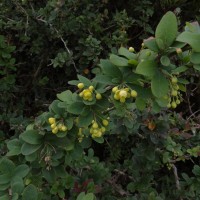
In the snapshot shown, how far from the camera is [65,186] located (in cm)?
158

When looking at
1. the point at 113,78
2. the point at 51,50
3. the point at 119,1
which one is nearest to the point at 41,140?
the point at 113,78

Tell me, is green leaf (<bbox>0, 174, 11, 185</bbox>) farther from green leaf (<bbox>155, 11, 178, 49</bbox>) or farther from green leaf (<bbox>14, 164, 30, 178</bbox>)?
green leaf (<bbox>155, 11, 178, 49</bbox>)

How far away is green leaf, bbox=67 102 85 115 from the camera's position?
107 cm

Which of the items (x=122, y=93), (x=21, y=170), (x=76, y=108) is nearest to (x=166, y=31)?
(x=122, y=93)

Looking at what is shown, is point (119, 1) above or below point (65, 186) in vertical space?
above

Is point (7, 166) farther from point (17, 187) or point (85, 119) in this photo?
point (85, 119)

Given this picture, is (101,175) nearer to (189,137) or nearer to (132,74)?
(189,137)

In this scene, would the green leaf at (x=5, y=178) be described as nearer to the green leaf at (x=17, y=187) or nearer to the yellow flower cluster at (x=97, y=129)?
the green leaf at (x=17, y=187)

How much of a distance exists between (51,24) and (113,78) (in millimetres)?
1172

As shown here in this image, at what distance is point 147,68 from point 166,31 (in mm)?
102

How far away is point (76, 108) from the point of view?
108cm

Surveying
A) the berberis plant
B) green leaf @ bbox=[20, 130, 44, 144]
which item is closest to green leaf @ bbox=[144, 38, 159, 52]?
the berberis plant

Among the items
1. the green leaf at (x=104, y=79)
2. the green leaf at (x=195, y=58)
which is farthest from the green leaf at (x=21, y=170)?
the green leaf at (x=195, y=58)

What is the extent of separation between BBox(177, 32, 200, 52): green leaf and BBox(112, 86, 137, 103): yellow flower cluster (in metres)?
0.20
